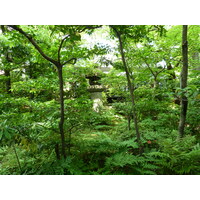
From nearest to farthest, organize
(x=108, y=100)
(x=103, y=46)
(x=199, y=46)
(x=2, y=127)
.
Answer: (x=2, y=127)
(x=103, y=46)
(x=199, y=46)
(x=108, y=100)

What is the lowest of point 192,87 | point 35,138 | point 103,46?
point 35,138

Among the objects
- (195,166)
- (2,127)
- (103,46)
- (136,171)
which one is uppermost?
(103,46)

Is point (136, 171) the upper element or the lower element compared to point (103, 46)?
lower

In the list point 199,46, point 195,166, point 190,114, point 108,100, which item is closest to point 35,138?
point 195,166

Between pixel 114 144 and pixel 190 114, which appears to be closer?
pixel 114 144

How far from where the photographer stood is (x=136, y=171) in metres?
1.23

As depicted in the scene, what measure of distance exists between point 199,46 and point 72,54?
7.39ft
